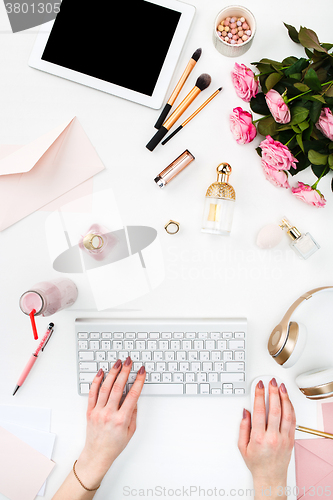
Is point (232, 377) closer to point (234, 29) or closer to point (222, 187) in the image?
point (222, 187)

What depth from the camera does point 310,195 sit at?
0.72m

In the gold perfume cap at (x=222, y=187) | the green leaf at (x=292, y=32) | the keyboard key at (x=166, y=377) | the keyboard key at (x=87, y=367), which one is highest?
the green leaf at (x=292, y=32)

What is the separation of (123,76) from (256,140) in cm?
35

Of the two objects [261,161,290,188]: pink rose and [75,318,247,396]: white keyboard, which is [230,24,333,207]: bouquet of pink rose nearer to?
[261,161,290,188]: pink rose

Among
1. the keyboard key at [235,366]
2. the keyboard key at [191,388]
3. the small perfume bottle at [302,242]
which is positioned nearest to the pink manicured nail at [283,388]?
the keyboard key at [235,366]

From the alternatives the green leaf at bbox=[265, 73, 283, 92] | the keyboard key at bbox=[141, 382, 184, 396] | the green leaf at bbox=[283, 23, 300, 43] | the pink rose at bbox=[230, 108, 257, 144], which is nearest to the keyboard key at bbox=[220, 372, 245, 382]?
the keyboard key at bbox=[141, 382, 184, 396]

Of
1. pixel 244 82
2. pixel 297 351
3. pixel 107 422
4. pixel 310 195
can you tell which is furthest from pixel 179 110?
pixel 107 422

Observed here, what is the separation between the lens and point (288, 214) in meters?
0.79

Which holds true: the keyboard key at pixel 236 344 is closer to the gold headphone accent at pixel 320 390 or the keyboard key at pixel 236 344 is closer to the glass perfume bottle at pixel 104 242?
the gold headphone accent at pixel 320 390

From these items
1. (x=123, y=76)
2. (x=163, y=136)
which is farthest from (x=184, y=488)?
(x=123, y=76)

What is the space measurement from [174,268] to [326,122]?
1.48 feet

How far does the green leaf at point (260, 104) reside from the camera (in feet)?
2.37

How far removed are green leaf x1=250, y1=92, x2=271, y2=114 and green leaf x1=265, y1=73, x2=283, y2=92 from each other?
5 cm

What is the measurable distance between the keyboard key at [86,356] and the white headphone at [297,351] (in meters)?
0.43
